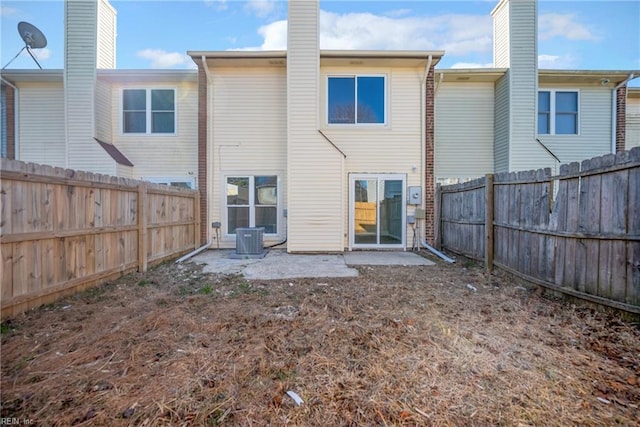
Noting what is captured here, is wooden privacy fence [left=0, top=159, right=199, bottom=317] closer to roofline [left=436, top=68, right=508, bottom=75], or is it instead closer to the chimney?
roofline [left=436, top=68, right=508, bottom=75]

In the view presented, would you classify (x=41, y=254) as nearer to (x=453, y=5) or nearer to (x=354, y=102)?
(x=354, y=102)

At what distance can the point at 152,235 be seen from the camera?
666 cm

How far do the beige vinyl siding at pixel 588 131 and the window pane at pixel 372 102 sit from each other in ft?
18.0

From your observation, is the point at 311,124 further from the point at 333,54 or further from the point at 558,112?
the point at 558,112

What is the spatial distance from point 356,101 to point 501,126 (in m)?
4.77

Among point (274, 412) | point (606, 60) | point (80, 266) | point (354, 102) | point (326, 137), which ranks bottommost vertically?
point (274, 412)

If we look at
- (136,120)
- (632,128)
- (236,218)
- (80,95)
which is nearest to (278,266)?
(236,218)

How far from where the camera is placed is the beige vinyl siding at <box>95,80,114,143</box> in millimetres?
9188

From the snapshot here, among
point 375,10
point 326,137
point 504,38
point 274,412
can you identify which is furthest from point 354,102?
point 274,412

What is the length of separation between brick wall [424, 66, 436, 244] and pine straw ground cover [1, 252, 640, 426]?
15.9 feet

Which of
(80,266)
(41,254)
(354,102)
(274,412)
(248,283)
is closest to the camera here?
(274,412)

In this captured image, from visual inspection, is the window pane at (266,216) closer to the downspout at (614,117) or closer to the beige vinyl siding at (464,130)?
the beige vinyl siding at (464,130)

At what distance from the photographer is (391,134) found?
9188 mm

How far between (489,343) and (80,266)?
542cm
